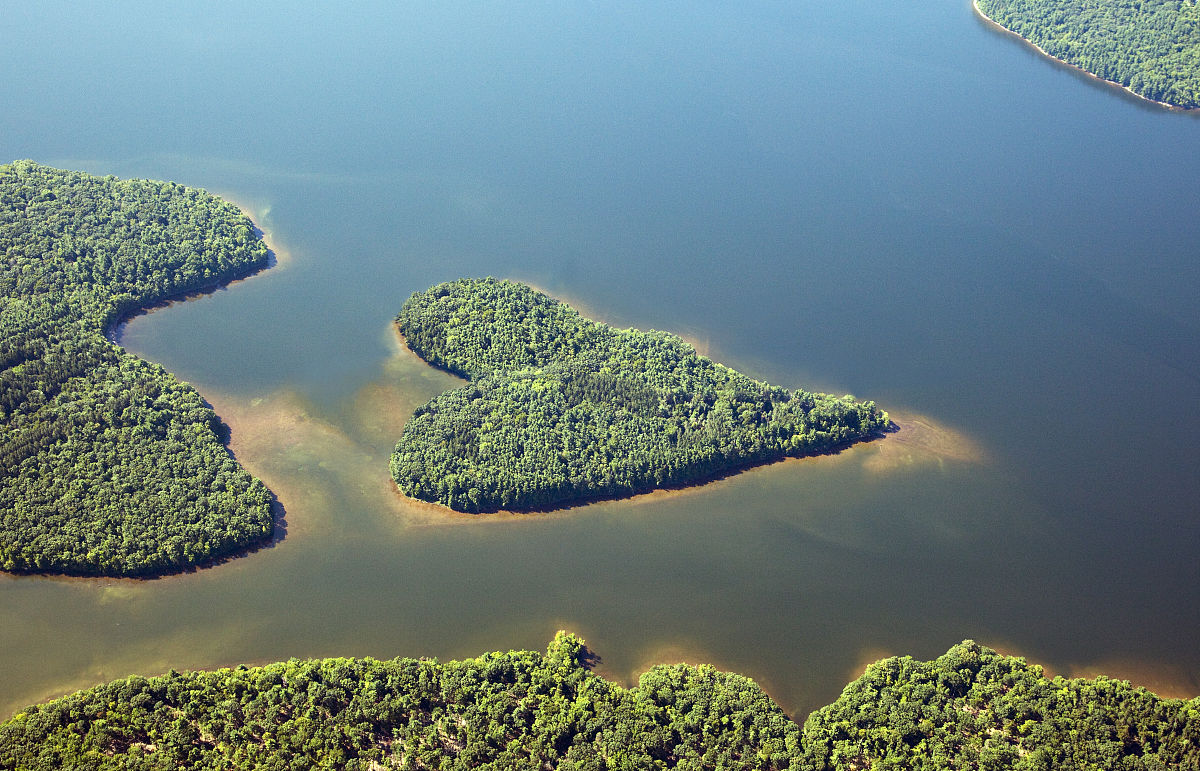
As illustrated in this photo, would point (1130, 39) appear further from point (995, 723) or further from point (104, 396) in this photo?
point (104, 396)

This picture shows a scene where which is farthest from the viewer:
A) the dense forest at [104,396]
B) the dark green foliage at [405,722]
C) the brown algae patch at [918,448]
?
the brown algae patch at [918,448]

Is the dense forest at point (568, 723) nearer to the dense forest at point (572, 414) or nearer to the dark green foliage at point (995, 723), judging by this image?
the dark green foliage at point (995, 723)

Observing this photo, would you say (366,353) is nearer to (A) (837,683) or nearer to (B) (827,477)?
(B) (827,477)

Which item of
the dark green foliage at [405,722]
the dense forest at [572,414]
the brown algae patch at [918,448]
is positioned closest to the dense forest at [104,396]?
the dark green foliage at [405,722]

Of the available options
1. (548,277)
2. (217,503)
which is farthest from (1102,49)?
(217,503)

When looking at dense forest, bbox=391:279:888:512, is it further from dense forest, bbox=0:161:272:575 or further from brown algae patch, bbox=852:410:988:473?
dense forest, bbox=0:161:272:575

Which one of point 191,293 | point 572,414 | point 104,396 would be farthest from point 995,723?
point 191,293
